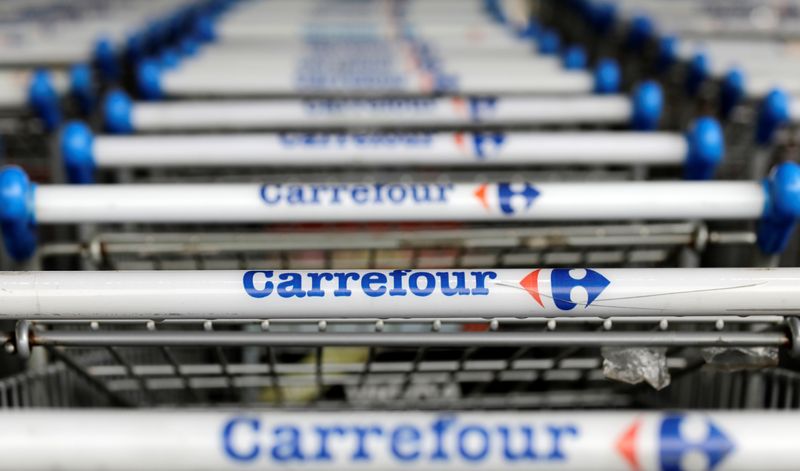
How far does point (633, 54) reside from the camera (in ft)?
8.58

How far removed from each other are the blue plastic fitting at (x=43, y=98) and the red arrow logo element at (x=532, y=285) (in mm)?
1007

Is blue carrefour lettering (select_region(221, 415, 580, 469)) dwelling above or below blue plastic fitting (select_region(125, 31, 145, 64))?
below

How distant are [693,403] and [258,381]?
62cm

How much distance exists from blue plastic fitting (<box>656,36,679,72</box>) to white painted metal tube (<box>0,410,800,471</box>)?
1.51 metres

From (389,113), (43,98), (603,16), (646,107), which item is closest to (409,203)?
(389,113)

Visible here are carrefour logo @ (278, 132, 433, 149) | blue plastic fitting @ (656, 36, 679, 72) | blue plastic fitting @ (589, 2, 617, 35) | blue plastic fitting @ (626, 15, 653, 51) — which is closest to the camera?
carrefour logo @ (278, 132, 433, 149)

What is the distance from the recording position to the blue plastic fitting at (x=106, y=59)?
1.94 meters

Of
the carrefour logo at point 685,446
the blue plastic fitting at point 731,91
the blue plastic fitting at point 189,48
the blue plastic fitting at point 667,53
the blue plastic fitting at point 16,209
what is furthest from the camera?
the blue plastic fitting at point 667,53

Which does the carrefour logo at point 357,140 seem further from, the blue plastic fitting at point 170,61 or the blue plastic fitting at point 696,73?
the blue plastic fitting at point 696,73

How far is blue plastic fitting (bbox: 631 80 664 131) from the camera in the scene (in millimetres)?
1346

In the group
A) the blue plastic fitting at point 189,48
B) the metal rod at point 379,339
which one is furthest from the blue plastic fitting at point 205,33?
the metal rod at point 379,339

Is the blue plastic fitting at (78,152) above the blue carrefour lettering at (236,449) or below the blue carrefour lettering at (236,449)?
above

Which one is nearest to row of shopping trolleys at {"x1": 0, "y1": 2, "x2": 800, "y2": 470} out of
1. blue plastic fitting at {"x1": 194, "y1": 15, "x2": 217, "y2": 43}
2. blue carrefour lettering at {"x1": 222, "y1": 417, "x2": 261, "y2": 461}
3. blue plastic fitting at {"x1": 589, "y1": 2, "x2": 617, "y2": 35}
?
blue carrefour lettering at {"x1": 222, "y1": 417, "x2": 261, "y2": 461}

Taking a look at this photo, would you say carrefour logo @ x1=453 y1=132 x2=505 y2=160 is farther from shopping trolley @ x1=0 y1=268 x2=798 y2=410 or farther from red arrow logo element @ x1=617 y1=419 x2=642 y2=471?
red arrow logo element @ x1=617 y1=419 x2=642 y2=471
